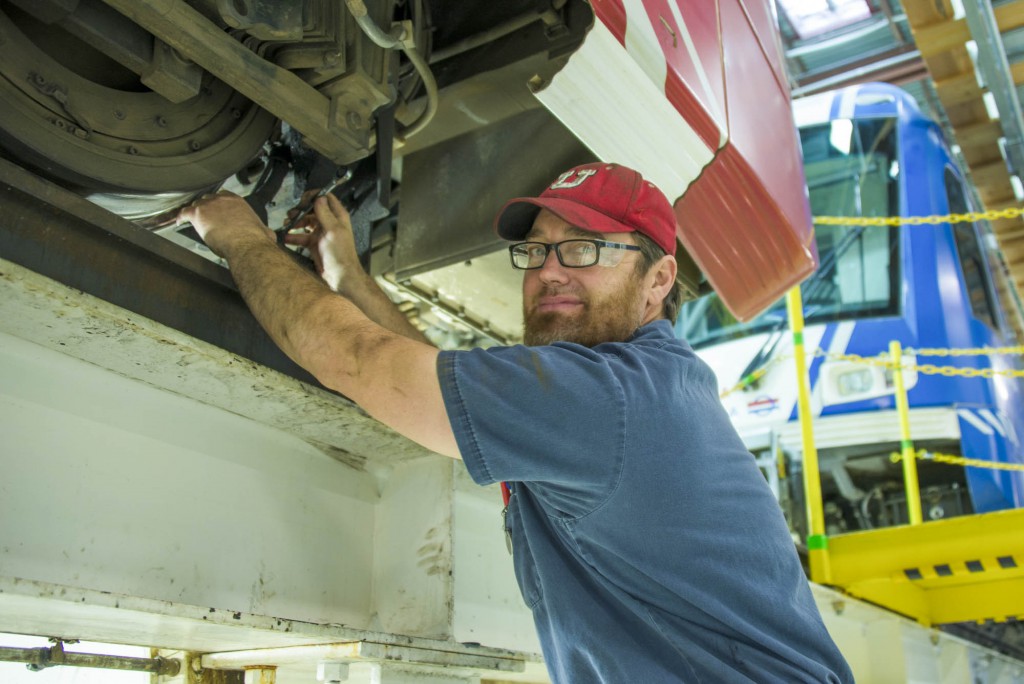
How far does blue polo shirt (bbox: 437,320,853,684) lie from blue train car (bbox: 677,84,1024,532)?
410 centimetres

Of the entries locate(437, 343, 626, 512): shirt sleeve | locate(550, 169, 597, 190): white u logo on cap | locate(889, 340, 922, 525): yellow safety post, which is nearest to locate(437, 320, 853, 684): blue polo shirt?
locate(437, 343, 626, 512): shirt sleeve

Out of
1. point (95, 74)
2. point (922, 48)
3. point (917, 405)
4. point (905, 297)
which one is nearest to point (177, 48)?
point (95, 74)

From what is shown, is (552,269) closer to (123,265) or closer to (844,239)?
(123,265)

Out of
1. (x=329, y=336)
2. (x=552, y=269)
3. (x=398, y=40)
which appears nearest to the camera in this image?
(x=329, y=336)

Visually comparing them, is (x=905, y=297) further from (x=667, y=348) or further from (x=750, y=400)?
(x=667, y=348)

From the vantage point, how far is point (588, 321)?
1.64 m

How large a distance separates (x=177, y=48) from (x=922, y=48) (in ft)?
13.5

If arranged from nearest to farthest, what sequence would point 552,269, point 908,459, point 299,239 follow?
1. point 552,269
2. point 299,239
3. point 908,459

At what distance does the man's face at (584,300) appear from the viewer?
1.64m

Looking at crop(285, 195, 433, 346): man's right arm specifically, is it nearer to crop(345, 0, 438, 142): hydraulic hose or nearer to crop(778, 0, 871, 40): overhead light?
crop(345, 0, 438, 142): hydraulic hose

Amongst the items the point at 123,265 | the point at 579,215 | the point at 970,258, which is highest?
the point at 970,258

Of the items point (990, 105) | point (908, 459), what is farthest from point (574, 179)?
point (990, 105)

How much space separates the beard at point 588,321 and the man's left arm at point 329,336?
322mm

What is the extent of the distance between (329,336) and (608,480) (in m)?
0.47
